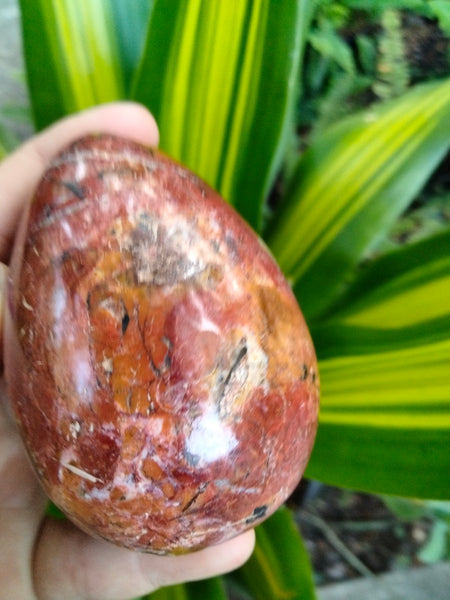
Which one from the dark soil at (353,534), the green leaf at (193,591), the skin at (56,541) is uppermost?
the skin at (56,541)

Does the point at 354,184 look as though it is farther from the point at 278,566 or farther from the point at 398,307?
the point at 278,566

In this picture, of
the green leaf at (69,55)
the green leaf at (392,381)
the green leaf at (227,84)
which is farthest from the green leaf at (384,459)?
the green leaf at (69,55)

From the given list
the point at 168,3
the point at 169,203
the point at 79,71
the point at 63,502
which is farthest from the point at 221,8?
the point at 63,502

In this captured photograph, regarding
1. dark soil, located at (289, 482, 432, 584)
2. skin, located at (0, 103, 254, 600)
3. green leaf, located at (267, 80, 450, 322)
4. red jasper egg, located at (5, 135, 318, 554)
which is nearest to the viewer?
red jasper egg, located at (5, 135, 318, 554)

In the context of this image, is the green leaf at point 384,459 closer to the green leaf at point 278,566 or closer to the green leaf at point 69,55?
the green leaf at point 278,566

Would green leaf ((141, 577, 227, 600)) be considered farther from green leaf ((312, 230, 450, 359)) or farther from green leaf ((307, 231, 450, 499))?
green leaf ((312, 230, 450, 359))

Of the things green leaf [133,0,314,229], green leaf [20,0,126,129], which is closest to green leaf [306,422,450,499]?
green leaf [133,0,314,229]

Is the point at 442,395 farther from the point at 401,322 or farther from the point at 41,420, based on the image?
the point at 41,420
